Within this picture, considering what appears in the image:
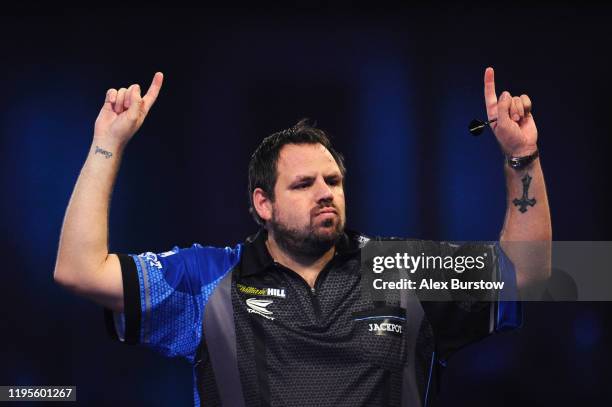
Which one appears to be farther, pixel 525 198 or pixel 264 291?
pixel 264 291

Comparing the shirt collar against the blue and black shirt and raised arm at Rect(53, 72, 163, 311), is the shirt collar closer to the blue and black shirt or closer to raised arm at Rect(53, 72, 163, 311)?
the blue and black shirt

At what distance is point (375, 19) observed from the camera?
349cm

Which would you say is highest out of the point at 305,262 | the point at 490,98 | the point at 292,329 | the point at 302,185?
the point at 490,98

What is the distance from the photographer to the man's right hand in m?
2.12

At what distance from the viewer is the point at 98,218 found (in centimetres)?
205

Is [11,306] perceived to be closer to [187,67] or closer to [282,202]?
[187,67]

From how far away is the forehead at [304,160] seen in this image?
2.30m

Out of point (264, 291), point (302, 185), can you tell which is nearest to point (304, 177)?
point (302, 185)

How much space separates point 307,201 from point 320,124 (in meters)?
1.28

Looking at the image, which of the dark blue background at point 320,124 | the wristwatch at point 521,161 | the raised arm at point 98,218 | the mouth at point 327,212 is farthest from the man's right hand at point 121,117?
the dark blue background at point 320,124

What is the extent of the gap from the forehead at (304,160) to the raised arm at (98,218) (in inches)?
17.1

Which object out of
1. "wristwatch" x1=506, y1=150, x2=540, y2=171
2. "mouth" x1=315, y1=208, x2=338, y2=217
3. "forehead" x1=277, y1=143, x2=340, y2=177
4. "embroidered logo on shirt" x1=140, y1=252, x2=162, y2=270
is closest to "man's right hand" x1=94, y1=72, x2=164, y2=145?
Answer: "embroidered logo on shirt" x1=140, y1=252, x2=162, y2=270

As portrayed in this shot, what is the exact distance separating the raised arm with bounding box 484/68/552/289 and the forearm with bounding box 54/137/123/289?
101 centimetres

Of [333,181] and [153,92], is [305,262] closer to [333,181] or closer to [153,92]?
[333,181]
